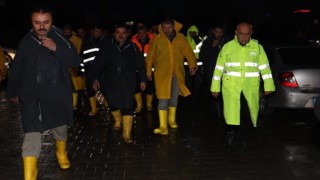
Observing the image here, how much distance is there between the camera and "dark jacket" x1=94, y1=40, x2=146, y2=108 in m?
7.68

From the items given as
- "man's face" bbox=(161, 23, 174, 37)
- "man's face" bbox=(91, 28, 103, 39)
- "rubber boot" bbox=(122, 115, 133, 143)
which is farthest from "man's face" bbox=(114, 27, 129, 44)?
"man's face" bbox=(91, 28, 103, 39)

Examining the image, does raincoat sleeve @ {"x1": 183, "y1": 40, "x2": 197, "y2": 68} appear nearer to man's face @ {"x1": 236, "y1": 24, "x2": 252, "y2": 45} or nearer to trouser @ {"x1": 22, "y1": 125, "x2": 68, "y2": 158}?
man's face @ {"x1": 236, "y1": 24, "x2": 252, "y2": 45}

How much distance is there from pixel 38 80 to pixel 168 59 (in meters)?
3.12

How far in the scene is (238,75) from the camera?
22.8 ft

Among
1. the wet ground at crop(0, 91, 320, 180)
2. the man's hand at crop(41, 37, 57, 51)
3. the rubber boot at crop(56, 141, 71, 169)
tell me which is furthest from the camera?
the rubber boot at crop(56, 141, 71, 169)

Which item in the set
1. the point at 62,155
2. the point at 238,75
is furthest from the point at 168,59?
the point at 62,155

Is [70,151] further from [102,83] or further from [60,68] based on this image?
[60,68]

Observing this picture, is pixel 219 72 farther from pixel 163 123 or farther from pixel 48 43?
pixel 48 43

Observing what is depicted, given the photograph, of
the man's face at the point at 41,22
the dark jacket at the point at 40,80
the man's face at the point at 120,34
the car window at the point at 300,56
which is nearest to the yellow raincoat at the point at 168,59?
the man's face at the point at 120,34

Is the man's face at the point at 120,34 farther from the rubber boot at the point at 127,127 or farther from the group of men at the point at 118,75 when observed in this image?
the rubber boot at the point at 127,127

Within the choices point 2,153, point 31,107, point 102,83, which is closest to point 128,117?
point 102,83

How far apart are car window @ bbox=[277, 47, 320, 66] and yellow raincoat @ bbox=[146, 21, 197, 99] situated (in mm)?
2010

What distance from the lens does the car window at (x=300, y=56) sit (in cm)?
939

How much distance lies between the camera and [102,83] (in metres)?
7.87
